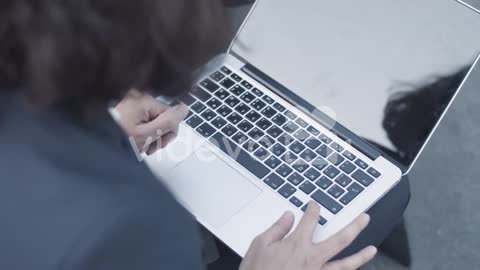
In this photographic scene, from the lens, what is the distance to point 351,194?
0.69 m

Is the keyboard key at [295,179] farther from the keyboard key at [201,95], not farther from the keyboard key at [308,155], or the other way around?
the keyboard key at [201,95]

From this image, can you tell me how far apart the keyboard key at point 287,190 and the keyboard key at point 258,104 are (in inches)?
Result: 4.4

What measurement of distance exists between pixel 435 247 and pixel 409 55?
353 mm

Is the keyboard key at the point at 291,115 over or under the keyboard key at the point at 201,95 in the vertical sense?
over

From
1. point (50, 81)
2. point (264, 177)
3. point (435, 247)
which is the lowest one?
point (435, 247)

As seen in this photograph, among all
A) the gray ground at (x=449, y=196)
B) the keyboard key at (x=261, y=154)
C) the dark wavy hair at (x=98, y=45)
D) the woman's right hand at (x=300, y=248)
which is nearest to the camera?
the dark wavy hair at (x=98, y=45)

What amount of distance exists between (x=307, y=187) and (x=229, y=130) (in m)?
0.11

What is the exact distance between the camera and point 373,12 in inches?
29.2

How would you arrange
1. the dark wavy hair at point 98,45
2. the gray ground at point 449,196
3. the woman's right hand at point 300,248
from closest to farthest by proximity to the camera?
the dark wavy hair at point 98,45, the woman's right hand at point 300,248, the gray ground at point 449,196

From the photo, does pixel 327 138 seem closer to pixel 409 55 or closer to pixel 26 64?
pixel 409 55

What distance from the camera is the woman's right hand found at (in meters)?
0.62

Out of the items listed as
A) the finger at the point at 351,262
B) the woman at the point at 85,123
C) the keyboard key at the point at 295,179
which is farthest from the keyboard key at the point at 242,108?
the woman at the point at 85,123

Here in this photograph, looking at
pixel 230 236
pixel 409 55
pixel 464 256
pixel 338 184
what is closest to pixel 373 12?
pixel 409 55

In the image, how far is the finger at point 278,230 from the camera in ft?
2.07
